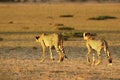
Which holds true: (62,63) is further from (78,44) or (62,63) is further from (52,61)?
(78,44)

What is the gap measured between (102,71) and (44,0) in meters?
131

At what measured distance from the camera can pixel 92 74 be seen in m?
15.2

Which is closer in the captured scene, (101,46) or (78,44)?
(101,46)

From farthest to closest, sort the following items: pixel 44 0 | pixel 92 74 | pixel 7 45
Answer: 1. pixel 44 0
2. pixel 7 45
3. pixel 92 74

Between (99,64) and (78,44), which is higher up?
(99,64)

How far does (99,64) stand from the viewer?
1752 centimetres

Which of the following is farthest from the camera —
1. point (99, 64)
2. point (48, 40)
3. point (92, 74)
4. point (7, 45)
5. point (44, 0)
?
point (44, 0)

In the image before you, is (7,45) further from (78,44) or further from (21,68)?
(21,68)

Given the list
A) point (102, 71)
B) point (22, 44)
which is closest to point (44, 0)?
point (22, 44)

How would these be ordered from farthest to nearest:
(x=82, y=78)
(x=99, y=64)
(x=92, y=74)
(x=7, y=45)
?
(x=7, y=45), (x=99, y=64), (x=92, y=74), (x=82, y=78)

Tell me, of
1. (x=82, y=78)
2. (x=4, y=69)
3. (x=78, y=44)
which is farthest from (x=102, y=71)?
(x=78, y=44)

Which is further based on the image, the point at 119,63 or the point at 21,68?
the point at 119,63

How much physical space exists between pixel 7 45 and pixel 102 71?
9348 mm

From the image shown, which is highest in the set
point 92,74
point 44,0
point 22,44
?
point 92,74
